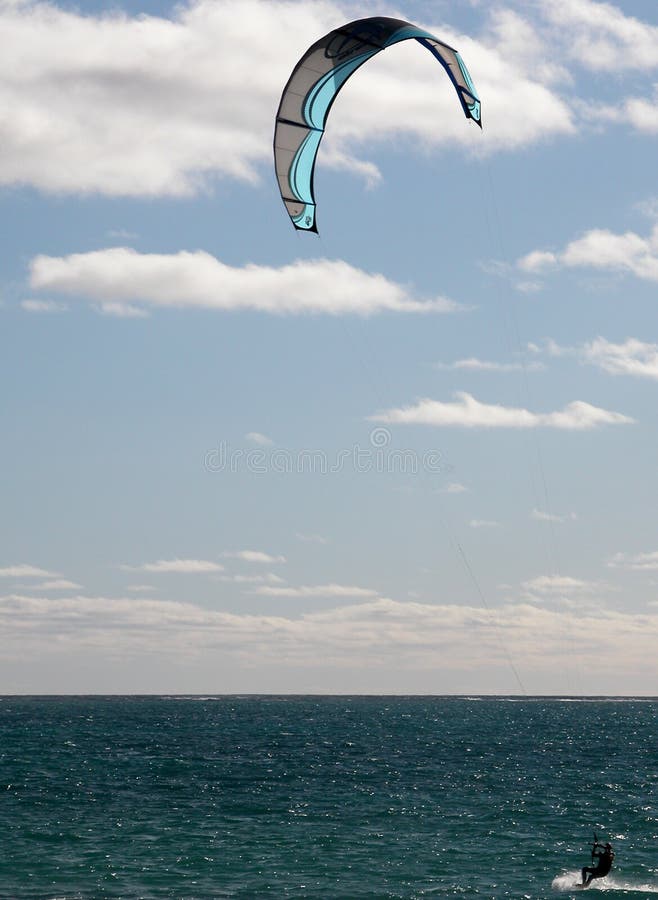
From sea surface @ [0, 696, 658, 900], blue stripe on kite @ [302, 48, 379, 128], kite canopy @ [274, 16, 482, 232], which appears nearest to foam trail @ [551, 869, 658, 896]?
sea surface @ [0, 696, 658, 900]

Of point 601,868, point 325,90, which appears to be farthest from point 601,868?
point 325,90

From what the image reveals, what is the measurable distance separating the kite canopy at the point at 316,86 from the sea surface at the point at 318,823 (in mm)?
16899

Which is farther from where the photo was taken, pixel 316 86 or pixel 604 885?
pixel 604 885

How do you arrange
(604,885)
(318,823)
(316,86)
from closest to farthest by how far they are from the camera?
1. (316,86)
2. (604,885)
3. (318,823)

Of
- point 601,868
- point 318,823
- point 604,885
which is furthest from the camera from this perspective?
point 318,823

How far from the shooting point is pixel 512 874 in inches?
1216

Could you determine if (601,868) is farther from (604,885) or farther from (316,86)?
(316,86)

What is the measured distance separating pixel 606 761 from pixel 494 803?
27620mm

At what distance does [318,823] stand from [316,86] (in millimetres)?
23507

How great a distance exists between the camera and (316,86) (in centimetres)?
2873

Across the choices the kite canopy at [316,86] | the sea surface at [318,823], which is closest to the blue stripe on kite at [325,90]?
the kite canopy at [316,86]

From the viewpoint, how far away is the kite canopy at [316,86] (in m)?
28.3

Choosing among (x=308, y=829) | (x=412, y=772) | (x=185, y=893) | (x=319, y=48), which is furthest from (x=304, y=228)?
(x=412, y=772)

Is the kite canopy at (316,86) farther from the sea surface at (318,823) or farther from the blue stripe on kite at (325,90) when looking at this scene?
the sea surface at (318,823)
